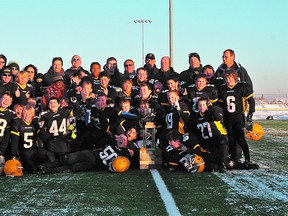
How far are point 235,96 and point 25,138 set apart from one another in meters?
3.46

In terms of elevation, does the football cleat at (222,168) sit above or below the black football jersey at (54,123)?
below

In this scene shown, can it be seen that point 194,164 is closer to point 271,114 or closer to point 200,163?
point 200,163

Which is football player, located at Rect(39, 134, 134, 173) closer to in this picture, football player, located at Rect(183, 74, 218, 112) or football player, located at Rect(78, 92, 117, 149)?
football player, located at Rect(78, 92, 117, 149)

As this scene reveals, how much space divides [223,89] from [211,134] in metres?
0.91

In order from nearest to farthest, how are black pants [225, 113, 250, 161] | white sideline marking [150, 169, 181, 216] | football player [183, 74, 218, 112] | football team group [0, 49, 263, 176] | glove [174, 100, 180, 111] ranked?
white sideline marking [150, 169, 181, 216], football team group [0, 49, 263, 176], glove [174, 100, 180, 111], black pants [225, 113, 250, 161], football player [183, 74, 218, 112]

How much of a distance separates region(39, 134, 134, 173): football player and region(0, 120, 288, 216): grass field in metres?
0.23

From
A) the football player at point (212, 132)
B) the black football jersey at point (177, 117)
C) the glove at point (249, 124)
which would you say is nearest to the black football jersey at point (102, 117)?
the black football jersey at point (177, 117)

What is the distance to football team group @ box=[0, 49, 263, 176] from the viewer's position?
6.17 metres

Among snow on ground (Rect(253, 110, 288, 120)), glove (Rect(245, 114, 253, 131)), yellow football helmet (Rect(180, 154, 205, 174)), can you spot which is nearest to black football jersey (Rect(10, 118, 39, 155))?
yellow football helmet (Rect(180, 154, 205, 174))

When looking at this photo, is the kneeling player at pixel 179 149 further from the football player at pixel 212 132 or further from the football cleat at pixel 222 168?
the football cleat at pixel 222 168

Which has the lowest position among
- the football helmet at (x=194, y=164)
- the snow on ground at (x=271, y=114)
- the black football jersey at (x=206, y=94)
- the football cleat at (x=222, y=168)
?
the snow on ground at (x=271, y=114)

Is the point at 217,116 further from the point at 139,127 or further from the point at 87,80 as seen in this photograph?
the point at 87,80

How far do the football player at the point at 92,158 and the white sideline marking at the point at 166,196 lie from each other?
785mm

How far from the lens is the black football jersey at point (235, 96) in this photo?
6559 millimetres
